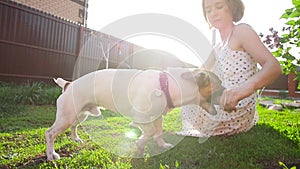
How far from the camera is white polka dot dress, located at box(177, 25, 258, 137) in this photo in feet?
8.29

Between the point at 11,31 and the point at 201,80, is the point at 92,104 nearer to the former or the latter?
Result: the point at 201,80

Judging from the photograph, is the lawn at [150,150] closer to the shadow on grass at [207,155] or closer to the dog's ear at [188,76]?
Answer: the shadow on grass at [207,155]

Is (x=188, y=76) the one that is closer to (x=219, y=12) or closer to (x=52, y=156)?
(x=219, y=12)

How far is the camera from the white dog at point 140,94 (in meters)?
2.22

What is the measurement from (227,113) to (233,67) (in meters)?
0.42

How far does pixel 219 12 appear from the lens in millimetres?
2701

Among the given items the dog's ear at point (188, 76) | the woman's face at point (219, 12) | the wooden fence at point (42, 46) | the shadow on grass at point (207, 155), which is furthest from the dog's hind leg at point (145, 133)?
the wooden fence at point (42, 46)

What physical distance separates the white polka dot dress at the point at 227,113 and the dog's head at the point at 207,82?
0.31m

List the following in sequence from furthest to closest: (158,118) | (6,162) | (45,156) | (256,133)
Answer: (256,133) → (158,118) → (45,156) → (6,162)

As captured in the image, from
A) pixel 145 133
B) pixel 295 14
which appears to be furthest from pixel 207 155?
pixel 295 14

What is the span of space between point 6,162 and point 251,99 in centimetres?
207

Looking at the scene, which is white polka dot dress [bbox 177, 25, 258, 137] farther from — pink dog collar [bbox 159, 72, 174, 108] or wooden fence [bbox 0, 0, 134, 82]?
wooden fence [bbox 0, 0, 134, 82]

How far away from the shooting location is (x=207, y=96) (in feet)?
7.56

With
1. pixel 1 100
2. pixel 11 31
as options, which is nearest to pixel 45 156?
pixel 1 100
